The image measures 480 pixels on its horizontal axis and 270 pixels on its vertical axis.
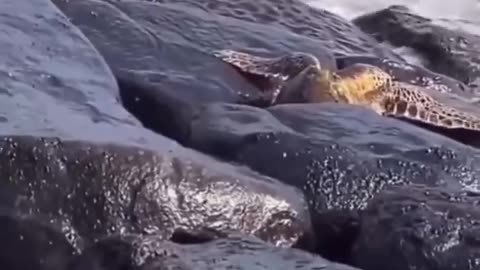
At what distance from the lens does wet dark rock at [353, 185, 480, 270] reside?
14.4ft

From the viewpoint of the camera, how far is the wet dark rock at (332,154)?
510 centimetres

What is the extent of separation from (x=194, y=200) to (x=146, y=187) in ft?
0.63

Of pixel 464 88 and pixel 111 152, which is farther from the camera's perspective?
pixel 464 88

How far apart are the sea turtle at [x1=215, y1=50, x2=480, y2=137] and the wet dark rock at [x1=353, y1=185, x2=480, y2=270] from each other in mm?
2007

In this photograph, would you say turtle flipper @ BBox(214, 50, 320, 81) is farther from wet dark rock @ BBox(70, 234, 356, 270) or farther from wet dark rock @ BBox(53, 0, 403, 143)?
wet dark rock @ BBox(70, 234, 356, 270)

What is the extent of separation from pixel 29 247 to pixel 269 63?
3167mm

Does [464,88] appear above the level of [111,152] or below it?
below

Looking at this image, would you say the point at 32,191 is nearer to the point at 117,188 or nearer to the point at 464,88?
the point at 117,188

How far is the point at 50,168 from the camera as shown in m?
4.16

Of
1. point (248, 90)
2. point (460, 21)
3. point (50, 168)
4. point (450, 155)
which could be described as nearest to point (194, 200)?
point (50, 168)

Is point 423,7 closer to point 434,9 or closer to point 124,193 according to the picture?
point 434,9

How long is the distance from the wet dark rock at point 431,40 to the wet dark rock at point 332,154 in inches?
123

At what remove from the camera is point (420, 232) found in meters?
4.48

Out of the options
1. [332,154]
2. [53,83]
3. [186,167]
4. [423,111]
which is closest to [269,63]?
[423,111]
